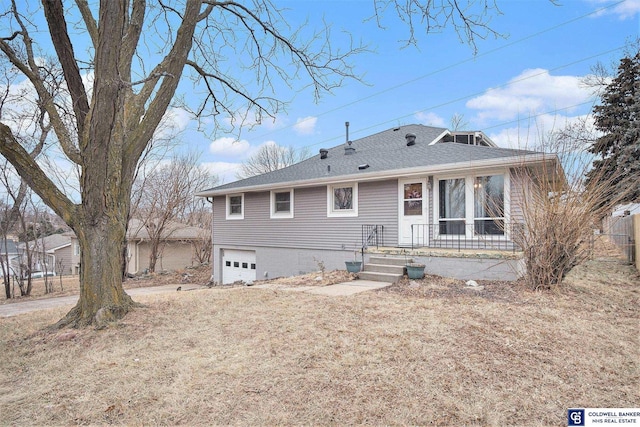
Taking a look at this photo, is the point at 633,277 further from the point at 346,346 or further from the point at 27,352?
the point at 27,352

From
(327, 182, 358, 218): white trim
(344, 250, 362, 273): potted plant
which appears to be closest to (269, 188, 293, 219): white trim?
(327, 182, 358, 218): white trim

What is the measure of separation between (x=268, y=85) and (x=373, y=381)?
6.87 meters

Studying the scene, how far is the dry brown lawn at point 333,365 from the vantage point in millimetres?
2742

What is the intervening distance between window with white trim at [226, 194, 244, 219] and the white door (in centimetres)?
663

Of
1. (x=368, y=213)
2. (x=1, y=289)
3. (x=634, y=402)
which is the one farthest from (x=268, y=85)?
(x=1, y=289)

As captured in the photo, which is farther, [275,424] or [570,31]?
[570,31]

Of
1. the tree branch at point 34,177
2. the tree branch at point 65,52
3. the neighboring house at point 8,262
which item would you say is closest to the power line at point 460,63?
the tree branch at point 65,52

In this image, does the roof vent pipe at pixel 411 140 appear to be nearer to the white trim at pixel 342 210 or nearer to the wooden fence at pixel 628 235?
the white trim at pixel 342 210

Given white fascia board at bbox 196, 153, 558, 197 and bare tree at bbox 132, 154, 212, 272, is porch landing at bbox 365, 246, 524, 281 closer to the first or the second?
white fascia board at bbox 196, 153, 558, 197

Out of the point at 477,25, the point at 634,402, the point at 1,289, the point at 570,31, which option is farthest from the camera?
the point at 1,289

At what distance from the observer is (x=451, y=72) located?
15820 mm

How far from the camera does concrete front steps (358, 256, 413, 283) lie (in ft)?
27.9

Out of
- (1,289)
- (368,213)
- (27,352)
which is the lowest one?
(1,289)

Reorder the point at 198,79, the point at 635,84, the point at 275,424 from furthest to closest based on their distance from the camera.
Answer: the point at 635,84 < the point at 198,79 < the point at 275,424
